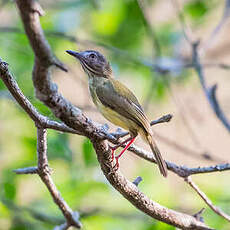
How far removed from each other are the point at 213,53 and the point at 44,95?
16.9ft

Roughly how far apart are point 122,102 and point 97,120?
2.44ft

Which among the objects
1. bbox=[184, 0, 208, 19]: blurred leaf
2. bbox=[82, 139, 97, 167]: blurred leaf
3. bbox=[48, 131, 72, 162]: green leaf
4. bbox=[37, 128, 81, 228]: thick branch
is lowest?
bbox=[37, 128, 81, 228]: thick branch

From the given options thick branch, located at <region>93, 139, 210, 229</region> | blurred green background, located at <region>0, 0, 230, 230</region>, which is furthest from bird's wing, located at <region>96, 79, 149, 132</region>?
thick branch, located at <region>93, 139, 210, 229</region>

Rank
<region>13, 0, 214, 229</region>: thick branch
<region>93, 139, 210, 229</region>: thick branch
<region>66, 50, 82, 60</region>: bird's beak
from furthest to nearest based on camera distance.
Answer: <region>66, 50, 82, 60</region>: bird's beak
<region>93, 139, 210, 229</region>: thick branch
<region>13, 0, 214, 229</region>: thick branch

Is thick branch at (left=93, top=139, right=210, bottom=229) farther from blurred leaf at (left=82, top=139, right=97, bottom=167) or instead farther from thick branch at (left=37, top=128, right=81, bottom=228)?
blurred leaf at (left=82, top=139, right=97, bottom=167)

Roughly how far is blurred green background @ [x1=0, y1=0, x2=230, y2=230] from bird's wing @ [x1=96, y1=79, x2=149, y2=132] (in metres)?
0.45

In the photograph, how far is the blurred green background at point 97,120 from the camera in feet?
12.8

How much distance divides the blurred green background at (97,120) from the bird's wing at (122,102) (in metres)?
0.45

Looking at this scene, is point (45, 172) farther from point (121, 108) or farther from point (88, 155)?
point (88, 155)

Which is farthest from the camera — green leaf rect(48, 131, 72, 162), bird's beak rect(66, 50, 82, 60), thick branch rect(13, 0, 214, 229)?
green leaf rect(48, 131, 72, 162)

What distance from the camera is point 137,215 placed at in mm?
3994

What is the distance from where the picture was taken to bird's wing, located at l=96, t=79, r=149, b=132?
3.22 m

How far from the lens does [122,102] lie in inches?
131

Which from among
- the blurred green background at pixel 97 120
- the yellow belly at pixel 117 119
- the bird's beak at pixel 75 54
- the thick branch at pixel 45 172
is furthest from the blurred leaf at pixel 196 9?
the thick branch at pixel 45 172
